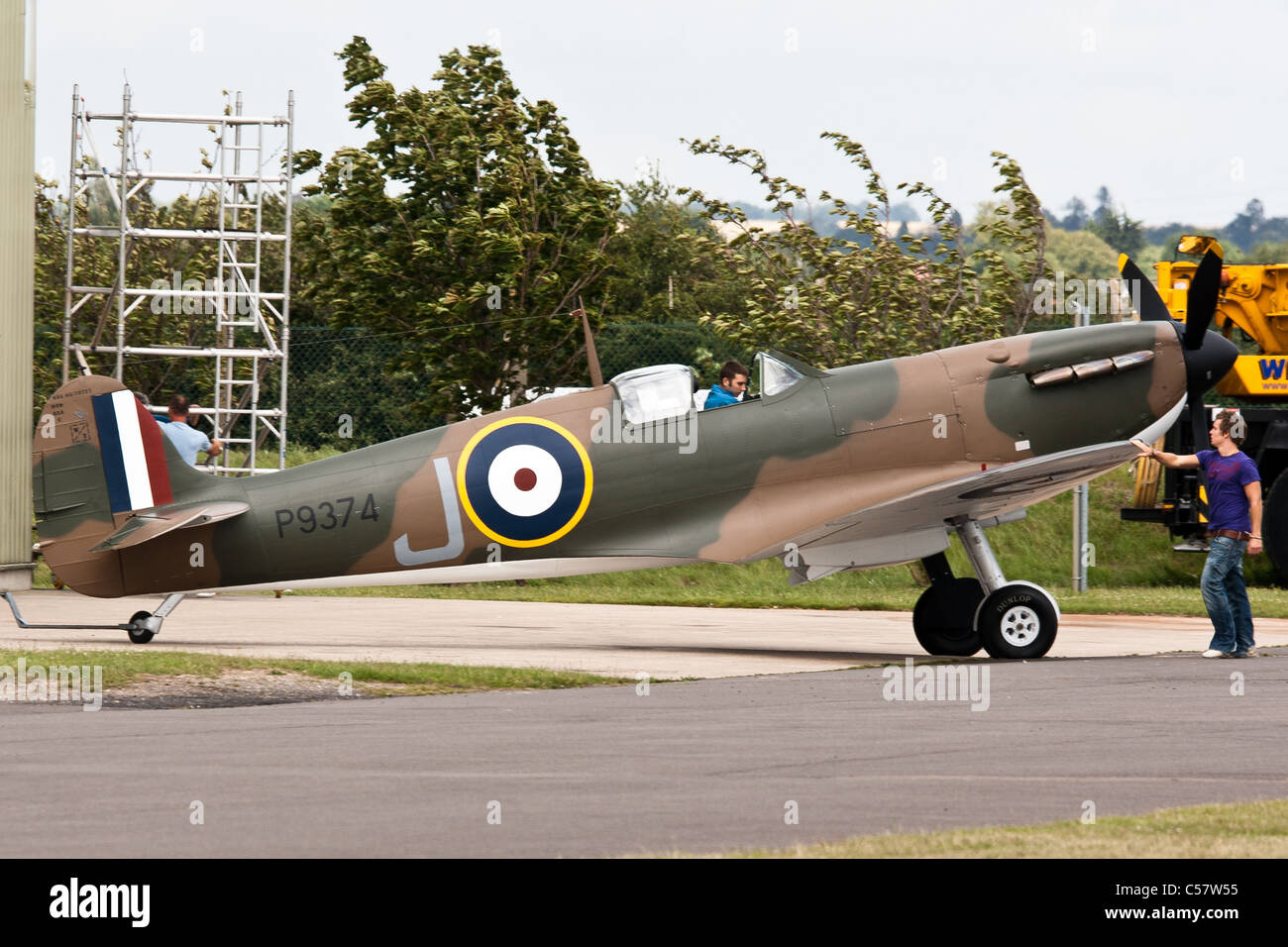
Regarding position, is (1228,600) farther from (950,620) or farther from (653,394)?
(653,394)

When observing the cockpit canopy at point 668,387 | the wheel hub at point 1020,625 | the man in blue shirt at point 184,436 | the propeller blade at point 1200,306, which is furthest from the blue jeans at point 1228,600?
the man in blue shirt at point 184,436

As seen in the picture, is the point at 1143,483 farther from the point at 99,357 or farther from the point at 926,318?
the point at 99,357

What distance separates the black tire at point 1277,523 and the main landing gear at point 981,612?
8.19 m

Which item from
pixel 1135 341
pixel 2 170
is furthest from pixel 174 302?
pixel 1135 341

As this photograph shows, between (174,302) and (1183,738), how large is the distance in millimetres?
19483

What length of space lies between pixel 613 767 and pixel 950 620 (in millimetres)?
7295

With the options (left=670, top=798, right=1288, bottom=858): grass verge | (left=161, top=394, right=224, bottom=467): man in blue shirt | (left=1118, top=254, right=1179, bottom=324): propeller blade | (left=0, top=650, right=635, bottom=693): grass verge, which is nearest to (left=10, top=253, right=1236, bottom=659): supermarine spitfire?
(left=1118, top=254, right=1179, bottom=324): propeller blade

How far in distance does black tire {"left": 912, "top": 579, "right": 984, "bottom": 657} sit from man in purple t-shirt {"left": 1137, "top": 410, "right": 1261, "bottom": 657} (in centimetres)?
198

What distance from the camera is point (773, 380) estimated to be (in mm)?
14766

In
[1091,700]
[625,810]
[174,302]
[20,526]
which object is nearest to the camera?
[625,810]
